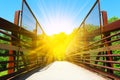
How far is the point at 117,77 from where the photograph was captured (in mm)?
4445

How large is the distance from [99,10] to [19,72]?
3.07 metres

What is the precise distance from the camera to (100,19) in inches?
237

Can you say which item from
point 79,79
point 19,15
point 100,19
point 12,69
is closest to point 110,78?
point 79,79

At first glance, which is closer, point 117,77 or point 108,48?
point 117,77

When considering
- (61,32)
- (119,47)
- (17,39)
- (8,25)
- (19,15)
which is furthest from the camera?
(61,32)

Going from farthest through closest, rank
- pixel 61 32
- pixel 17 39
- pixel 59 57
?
pixel 61 32 → pixel 59 57 → pixel 17 39

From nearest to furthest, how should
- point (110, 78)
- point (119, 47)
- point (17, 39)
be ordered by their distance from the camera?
point (119, 47), point (110, 78), point (17, 39)

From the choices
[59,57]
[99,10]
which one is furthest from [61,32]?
[99,10]

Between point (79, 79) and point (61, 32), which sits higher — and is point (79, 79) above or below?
below

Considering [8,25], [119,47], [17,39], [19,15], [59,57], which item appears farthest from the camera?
[59,57]

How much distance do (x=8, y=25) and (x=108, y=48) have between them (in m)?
2.60

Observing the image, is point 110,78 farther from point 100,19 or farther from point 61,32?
point 61,32

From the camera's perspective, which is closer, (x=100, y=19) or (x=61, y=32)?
(x=100, y=19)

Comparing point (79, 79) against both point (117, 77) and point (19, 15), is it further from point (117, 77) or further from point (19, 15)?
point (19, 15)
